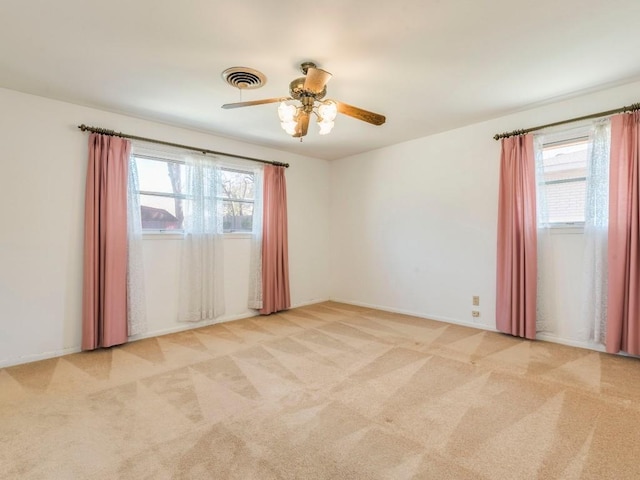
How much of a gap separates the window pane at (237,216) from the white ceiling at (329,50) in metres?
1.39

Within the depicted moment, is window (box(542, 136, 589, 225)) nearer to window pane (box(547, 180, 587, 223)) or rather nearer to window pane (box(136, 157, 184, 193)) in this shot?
window pane (box(547, 180, 587, 223))

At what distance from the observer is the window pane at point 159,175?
3.67m

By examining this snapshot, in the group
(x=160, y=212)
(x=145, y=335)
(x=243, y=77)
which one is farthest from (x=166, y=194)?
(x=243, y=77)

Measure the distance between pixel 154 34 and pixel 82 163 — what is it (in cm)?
185

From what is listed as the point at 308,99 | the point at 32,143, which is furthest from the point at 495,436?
the point at 32,143

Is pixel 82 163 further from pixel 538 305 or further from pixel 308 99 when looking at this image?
pixel 538 305

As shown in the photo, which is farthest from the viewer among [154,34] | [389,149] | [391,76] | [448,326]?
[389,149]

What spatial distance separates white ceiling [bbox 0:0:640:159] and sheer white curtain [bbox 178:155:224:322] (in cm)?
89

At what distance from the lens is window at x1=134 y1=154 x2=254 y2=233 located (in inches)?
145

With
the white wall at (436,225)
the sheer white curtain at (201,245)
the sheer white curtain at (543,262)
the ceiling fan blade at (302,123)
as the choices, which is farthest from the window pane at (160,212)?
the sheer white curtain at (543,262)

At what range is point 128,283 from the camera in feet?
11.3

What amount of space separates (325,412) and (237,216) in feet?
10.2

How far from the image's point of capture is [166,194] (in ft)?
12.6

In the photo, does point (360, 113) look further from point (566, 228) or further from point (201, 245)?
point (201, 245)
